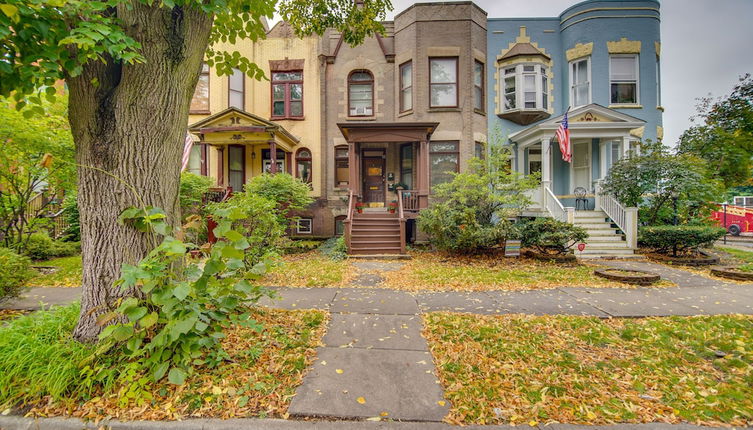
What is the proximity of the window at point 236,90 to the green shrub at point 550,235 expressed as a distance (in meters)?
13.3

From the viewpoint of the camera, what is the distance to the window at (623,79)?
44.2 feet

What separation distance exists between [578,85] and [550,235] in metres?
8.90

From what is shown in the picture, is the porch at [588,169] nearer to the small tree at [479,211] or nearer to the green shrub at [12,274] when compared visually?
the small tree at [479,211]

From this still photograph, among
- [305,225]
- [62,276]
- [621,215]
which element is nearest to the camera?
[62,276]

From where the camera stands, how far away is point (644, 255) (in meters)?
10.0

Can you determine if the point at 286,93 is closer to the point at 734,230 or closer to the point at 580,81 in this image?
the point at 580,81

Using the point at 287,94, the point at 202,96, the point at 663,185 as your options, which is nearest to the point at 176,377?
the point at 663,185

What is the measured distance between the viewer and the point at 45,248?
9359 millimetres

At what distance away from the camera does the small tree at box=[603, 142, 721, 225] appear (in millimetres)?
9711

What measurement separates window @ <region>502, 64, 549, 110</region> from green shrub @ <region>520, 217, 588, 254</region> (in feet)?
22.7

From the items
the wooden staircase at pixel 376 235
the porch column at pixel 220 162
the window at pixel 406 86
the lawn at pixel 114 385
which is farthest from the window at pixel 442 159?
the lawn at pixel 114 385

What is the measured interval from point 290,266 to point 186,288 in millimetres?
5997

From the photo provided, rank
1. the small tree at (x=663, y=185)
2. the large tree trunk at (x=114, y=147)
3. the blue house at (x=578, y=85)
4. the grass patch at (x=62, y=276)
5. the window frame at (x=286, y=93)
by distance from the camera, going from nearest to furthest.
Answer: the large tree trunk at (x=114, y=147), the grass patch at (x=62, y=276), the small tree at (x=663, y=185), the blue house at (x=578, y=85), the window frame at (x=286, y=93)

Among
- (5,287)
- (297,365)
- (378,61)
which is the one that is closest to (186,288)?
(297,365)
